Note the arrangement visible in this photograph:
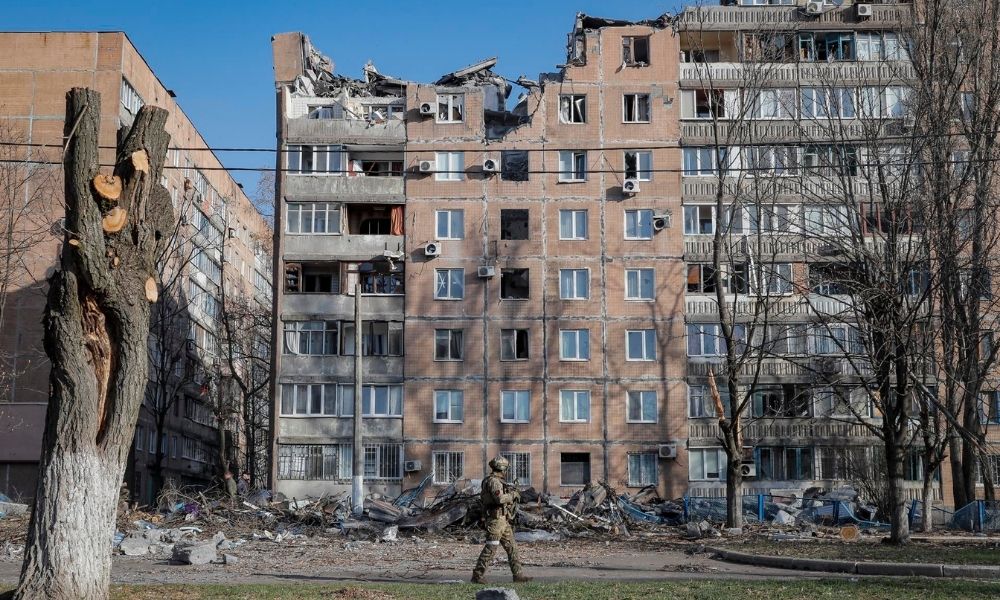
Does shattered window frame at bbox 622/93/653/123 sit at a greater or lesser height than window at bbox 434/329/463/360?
greater

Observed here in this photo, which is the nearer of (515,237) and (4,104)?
(515,237)

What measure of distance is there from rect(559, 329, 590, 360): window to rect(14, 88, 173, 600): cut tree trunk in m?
35.0

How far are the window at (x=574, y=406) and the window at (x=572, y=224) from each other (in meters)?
6.85

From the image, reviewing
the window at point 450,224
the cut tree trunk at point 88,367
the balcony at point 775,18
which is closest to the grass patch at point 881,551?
the cut tree trunk at point 88,367

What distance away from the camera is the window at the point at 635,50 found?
49125mm

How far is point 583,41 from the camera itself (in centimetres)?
4978

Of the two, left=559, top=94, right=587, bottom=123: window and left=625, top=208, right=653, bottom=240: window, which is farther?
left=559, top=94, right=587, bottom=123: window

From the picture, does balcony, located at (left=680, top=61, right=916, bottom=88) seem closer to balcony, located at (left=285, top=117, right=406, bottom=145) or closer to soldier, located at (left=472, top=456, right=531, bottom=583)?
balcony, located at (left=285, top=117, right=406, bottom=145)

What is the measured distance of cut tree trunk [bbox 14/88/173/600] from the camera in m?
11.5

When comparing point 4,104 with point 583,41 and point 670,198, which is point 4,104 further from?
point 670,198

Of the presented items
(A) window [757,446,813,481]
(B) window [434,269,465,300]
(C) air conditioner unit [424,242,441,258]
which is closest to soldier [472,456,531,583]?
(C) air conditioner unit [424,242,441,258]

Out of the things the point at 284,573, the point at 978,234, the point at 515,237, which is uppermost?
the point at 515,237

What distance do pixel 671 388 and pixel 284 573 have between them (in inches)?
1153

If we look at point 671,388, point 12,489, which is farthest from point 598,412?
point 12,489
